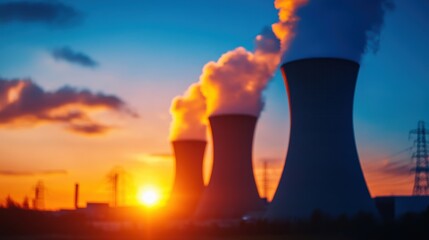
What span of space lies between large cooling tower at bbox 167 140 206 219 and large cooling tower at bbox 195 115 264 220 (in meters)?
3.16

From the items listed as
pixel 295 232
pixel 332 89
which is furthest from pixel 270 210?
pixel 332 89

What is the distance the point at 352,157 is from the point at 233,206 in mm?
7071

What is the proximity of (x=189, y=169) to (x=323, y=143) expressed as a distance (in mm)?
10829

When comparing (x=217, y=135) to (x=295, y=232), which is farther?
(x=217, y=135)

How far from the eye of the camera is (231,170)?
22.5m

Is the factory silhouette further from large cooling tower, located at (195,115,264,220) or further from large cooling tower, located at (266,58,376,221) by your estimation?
large cooling tower, located at (195,115,264,220)

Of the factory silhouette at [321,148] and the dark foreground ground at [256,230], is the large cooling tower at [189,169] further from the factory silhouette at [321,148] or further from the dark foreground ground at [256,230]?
the factory silhouette at [321,148]

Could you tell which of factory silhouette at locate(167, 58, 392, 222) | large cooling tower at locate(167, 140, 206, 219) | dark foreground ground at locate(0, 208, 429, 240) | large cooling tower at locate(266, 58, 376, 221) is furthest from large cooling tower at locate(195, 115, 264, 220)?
large cooling tower at locate(266, 58, 376, 221)

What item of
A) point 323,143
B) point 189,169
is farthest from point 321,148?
point 189,169

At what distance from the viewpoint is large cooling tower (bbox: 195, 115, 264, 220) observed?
22.3m

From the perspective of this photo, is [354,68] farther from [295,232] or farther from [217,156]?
[217,156]

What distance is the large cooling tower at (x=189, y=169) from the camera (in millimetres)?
26719

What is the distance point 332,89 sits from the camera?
16.7m

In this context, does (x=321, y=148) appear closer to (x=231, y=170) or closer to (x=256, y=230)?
(x=256, y=230)
